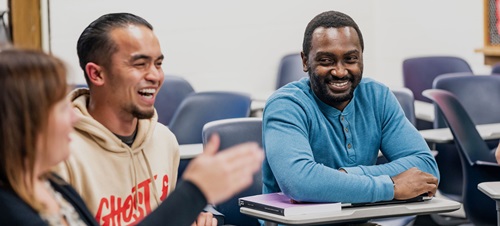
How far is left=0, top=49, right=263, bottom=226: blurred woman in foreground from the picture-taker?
4.77 ft

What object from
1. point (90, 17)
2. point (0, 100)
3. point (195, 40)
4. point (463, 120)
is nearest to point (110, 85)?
point (0, 100)

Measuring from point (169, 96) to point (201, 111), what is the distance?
65cm

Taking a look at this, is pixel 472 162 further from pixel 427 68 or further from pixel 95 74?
pixel 427 68

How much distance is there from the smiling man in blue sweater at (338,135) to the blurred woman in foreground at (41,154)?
1.11 metres

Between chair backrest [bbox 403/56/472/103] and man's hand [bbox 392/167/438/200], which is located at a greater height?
man's hand [bbox 392/167/438/200]

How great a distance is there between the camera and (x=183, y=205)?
162cm

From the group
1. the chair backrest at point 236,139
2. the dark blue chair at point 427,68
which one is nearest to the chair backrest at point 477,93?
the dark blue chair at point 427,68

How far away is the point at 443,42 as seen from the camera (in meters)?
6.79

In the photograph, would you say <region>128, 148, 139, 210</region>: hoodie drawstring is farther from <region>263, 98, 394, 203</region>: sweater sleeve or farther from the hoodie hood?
<region>263, 98, 394, 203</region>: sweater sleeve

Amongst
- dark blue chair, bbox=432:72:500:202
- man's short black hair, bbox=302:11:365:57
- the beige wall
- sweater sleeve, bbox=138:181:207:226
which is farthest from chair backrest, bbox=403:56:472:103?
sweater sleeve, bbox=138:181:207:226

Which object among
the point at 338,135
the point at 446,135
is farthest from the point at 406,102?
the point at 338,135

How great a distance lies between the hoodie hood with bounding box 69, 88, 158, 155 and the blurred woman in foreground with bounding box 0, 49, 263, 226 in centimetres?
64

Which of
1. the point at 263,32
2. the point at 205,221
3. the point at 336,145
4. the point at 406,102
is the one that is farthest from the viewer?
the point at 263,32

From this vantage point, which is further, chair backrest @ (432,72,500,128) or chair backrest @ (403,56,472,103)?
chair backrest @ (403,56,472,103)
